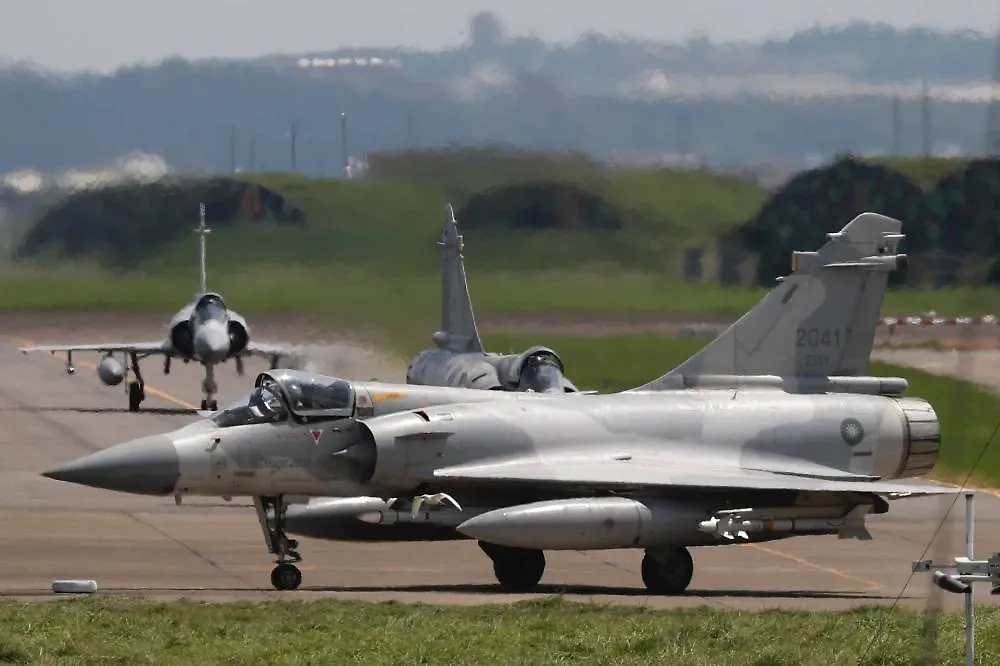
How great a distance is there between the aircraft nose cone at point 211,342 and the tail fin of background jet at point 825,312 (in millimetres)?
16370

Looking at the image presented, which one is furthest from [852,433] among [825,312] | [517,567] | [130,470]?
[130,470]

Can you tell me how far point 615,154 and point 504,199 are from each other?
6.57 ft

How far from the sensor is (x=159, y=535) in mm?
22984

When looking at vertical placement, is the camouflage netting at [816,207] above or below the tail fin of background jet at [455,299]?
above

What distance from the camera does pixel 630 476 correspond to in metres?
19.5

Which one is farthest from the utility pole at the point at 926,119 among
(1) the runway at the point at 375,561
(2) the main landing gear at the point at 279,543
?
(2) the main landing gear at the point at 279,543

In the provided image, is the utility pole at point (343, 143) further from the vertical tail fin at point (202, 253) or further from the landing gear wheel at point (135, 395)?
the landing gear wheel at point (135, 395)

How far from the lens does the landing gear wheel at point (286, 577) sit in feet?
62.0

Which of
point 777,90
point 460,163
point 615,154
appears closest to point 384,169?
point 460,163

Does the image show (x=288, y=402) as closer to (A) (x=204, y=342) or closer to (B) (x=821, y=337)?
(B) (x=821, y=337)

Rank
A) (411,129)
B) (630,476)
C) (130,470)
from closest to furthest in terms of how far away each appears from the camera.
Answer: (130,470) → (630,476) → (411,129)

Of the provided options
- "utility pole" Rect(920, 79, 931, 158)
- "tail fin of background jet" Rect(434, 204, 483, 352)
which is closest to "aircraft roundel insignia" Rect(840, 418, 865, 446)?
"utility pole" Rect(920, 79, 931, 158)

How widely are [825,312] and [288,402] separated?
21.3ft

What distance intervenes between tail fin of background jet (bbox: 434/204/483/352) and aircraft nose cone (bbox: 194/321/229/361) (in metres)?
5.82
